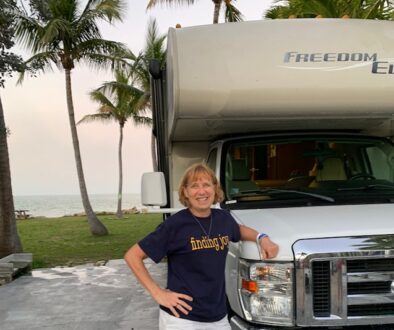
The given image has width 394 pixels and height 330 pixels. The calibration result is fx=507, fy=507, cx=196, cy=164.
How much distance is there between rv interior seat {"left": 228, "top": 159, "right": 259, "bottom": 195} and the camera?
4.17 meters

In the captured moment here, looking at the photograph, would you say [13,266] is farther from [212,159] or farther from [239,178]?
[239,178]

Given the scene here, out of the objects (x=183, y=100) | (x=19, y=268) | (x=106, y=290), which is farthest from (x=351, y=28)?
(x=19, y=268)

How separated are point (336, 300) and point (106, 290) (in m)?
5.30

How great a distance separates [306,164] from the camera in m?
4.45

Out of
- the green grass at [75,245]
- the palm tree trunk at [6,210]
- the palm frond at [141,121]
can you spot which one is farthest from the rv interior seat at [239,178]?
the palm frond at [141,121]

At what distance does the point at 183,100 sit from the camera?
3850 millimetres

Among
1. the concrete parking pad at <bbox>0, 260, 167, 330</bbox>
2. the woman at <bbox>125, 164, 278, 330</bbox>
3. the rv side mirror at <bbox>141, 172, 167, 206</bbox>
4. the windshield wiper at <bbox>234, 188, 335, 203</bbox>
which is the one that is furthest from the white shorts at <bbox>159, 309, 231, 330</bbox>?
the concrete parking pad at <bbox>0, 260, 167, 330</bbox>

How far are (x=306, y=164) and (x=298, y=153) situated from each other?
124mm

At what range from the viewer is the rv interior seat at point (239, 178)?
13.7 feet

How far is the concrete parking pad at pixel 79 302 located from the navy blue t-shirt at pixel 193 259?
3.14 meters

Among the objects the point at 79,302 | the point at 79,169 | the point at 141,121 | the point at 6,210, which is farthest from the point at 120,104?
the point at 79,302

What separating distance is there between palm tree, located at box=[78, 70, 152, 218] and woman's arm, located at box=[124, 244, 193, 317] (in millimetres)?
19814

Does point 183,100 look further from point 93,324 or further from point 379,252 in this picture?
point 93,324

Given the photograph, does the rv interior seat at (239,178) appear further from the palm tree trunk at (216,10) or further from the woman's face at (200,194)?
the palm tree trunk at (216,10)
